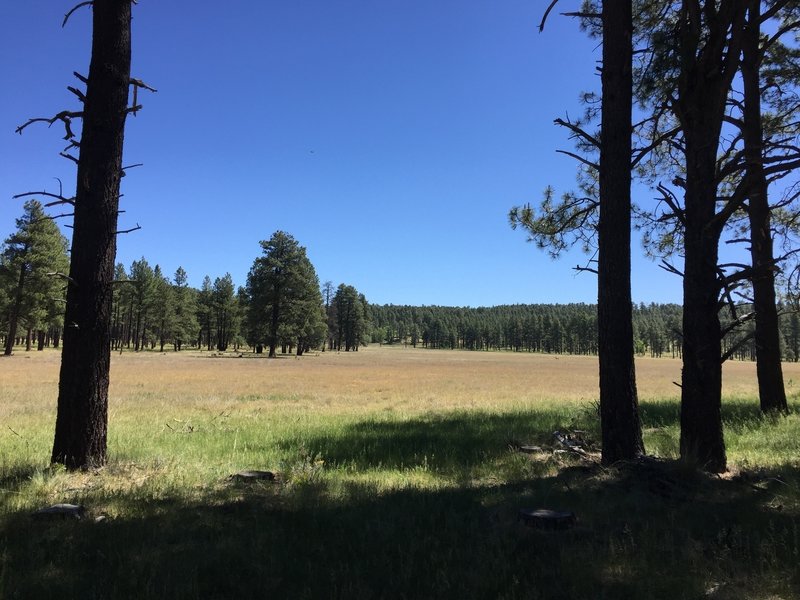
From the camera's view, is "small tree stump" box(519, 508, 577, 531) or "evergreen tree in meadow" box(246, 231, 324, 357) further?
"evergreen tree in meadow" box(246, 231, 324, 357)

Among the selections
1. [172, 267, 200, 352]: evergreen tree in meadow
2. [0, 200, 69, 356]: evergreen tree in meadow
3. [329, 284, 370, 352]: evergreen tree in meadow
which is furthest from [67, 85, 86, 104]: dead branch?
[329, 284, 370, 352]: evergreen tree in meadow

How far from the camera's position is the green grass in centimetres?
344

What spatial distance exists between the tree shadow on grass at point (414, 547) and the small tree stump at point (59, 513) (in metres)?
0.15

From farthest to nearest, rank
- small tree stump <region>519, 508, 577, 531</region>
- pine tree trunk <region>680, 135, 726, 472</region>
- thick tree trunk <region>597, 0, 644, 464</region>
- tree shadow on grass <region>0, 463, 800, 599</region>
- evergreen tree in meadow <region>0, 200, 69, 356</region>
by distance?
evergreen tree in meadow <region>0, 200, 69, 356</region> < thick tree trunk <region>597, 0, 644, 464</region> < pine tree trunk <region>680, 135, 726, 472</region> < small tree stump <region>519, 508, 577, 531</region> < tree shadow on grass <region>0, 463, 800, 599</region>

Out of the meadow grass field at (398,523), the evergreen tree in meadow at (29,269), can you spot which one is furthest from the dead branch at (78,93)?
the evergreen tree in meadow at (29,269)

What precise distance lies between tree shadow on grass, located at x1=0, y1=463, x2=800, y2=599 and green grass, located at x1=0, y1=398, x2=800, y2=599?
0.02 m

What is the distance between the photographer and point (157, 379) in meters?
27.9

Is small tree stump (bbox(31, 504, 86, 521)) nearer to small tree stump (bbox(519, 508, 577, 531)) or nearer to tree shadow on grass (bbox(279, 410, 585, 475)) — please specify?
tree shadow on grass (bbox(279, 410, 585, 475))

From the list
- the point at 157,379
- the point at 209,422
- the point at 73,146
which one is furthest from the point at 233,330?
the point at 73,146

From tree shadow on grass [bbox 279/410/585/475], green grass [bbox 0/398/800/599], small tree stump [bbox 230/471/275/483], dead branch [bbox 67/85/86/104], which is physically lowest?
tree shadow on grass [bbox 279/410/585/475]

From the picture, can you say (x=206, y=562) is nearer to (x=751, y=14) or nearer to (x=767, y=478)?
(x=767, y=478)

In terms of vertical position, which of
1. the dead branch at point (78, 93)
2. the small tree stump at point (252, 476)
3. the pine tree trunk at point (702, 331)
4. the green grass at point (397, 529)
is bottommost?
the small tree stump at point (252, 476)

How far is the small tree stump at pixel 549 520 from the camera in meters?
4.51

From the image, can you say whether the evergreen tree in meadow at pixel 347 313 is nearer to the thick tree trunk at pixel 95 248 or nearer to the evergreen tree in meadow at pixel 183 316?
the evergreen tree in meadow at pixel 183 316
